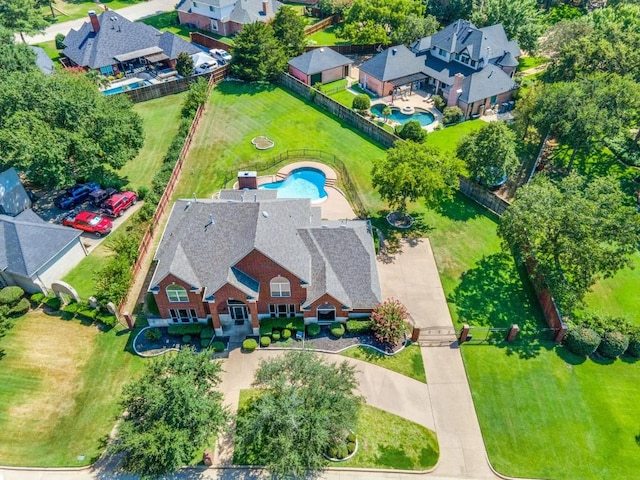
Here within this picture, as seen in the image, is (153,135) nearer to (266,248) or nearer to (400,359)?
(266,248)

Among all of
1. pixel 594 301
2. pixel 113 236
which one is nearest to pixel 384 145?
pixel 594 301

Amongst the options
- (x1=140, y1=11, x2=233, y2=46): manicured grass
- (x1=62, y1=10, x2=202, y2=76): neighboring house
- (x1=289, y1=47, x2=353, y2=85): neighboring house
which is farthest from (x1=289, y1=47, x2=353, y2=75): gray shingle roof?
(x1=140, y1=11, x2=233, y2=46): manicured grass

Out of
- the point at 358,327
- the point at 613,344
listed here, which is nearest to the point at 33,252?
the point at 358,327

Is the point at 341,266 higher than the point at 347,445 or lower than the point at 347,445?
higher

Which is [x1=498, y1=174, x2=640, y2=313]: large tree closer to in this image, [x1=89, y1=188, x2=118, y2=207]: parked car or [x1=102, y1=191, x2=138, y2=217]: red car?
[x1=102, y1=191, x2=138, y2=217]: red car

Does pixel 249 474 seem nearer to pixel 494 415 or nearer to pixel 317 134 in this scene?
pixel 494 415
